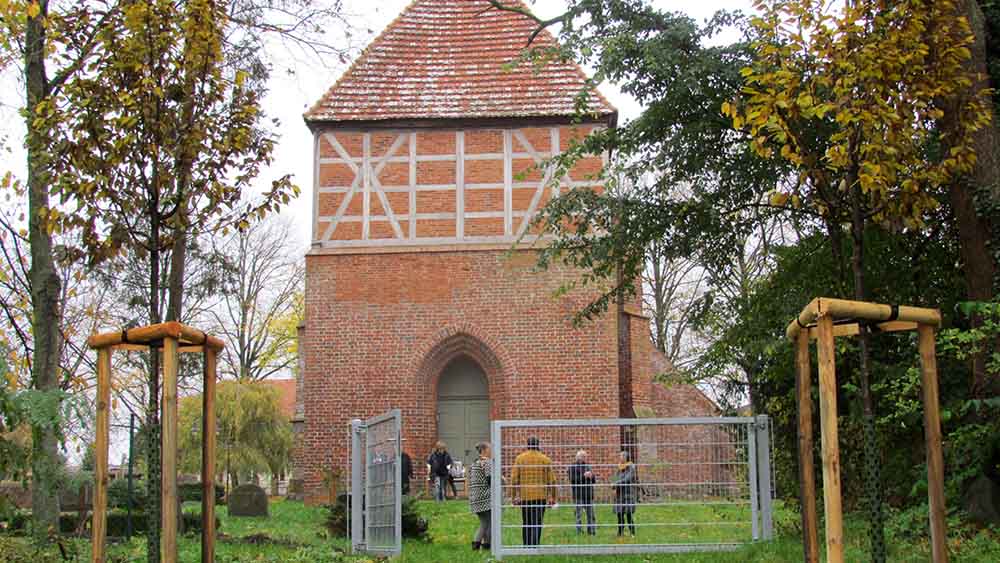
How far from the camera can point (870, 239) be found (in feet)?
43.1

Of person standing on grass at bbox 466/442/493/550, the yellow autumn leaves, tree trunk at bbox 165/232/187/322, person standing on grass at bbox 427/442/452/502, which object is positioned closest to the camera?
the yellow autumn leaves

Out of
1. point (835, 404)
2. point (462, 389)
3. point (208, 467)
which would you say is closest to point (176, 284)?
Result: point (208, 467)

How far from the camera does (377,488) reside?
1262 centimetres

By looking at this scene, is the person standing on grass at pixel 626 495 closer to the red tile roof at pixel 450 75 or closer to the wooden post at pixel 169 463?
the wooden post at pixel 169 463

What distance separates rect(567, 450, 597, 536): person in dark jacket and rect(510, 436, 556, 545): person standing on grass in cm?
23

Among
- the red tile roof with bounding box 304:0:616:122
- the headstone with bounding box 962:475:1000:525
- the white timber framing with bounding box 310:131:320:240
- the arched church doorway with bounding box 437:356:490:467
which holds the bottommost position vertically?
the headstone with bounding box 962:475:1000:525

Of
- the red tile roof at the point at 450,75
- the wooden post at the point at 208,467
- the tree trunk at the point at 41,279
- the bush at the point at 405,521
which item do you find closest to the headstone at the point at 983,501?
the bush at the point at 405,521

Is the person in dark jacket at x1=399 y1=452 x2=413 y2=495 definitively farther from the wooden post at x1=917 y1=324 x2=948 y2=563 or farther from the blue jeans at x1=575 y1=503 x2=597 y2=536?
the wooden post at x1=917 y1=324 x2=948 y2=563

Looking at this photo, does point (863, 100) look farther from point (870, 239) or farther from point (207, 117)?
point (870, 239)

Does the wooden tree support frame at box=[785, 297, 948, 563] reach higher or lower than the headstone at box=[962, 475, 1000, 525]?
higher

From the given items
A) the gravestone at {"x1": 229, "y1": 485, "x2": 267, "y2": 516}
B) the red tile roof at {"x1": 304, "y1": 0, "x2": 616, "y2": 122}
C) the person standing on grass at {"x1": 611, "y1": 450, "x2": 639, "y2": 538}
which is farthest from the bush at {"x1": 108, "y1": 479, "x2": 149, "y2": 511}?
the person standing on grass at {"x1": 611, "y1": 450, "x2": 639, "y2": 538}

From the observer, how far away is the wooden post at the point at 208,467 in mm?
6750

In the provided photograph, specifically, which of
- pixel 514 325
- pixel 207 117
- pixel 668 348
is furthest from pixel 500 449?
pixel 668 348

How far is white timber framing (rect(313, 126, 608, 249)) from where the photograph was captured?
74.6 ft
